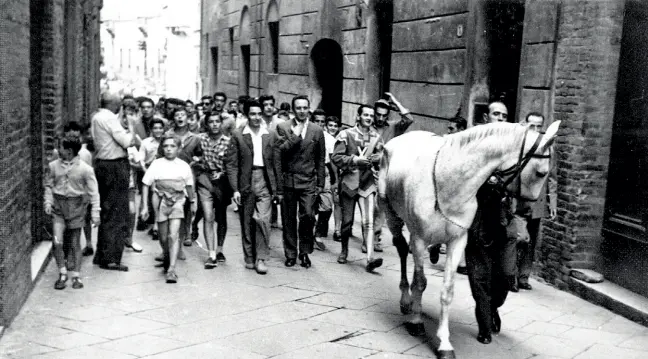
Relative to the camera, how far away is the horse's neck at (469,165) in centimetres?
554

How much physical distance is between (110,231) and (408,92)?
565 centimetres

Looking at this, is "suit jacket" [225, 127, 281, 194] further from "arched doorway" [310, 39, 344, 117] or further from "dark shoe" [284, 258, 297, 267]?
"arched doorway" [310, 39, 344, 117]

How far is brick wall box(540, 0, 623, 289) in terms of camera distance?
760 cm

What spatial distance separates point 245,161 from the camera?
8.23 m

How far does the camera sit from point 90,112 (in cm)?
1683

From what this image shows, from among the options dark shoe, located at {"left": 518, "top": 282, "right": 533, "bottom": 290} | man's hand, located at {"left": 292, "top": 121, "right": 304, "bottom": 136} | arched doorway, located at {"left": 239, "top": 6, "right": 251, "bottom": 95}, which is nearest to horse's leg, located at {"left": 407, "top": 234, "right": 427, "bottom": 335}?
dark shoe, located at {"left": 518, "top": 282, "right": 533, "bottom": 290}

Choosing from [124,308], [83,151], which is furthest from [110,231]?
[124,308]

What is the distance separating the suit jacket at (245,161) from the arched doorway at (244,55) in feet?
47.9

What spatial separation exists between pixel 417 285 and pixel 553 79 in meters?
3.11

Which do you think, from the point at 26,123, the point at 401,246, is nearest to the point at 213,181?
the point at 26,123

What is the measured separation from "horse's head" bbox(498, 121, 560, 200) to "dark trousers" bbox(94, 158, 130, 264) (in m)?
4.23

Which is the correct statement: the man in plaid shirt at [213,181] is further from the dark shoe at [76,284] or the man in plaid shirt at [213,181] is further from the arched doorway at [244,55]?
the arched doorway at [244,55]

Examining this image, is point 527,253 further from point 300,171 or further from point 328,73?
point 328,73

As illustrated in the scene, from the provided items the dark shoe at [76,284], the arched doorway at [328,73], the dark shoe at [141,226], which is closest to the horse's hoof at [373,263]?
the dark shoe at [76,284]
